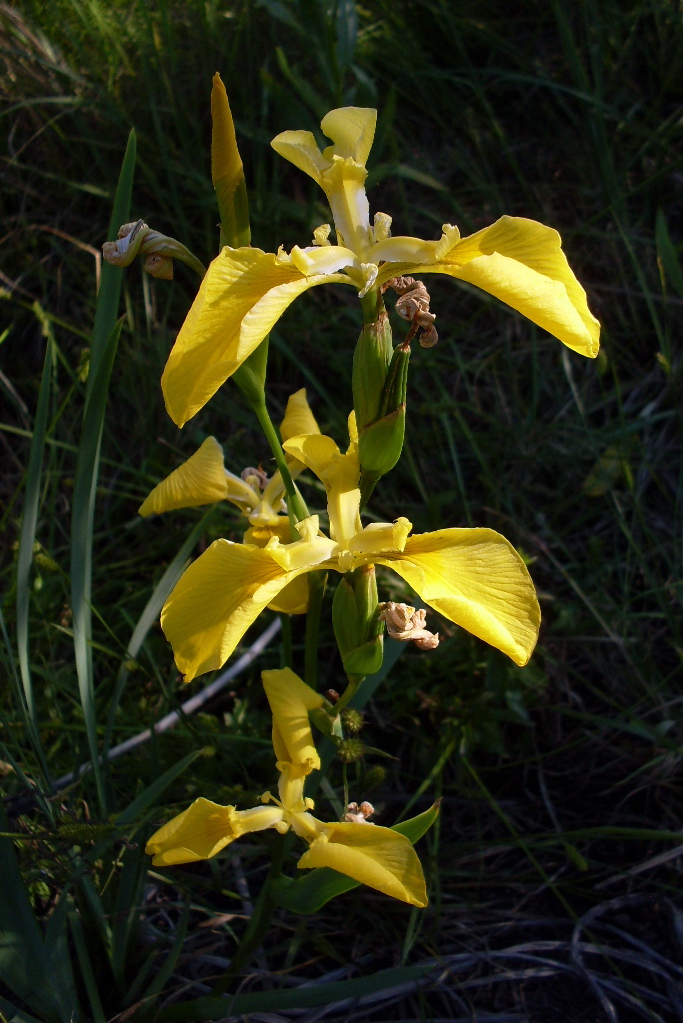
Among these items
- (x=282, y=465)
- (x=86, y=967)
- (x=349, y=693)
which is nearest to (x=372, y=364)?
(x=282, y=465)

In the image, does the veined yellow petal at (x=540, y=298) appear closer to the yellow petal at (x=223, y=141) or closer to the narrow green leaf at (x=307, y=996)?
the yellow petal at (x=223, y=141)

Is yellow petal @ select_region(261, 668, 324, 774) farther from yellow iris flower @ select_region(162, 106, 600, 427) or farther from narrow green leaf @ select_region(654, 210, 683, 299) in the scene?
narrow green leaf @ select_region(654, 210, 683, 299)

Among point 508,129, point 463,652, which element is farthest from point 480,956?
point 508,129

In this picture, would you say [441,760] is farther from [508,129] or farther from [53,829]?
[508,129]

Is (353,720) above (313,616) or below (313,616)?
A: below

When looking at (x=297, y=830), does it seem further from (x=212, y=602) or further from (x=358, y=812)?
(x=212, y=602)
